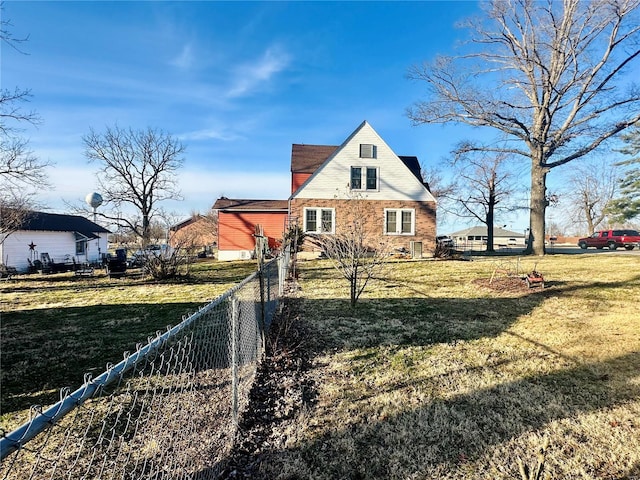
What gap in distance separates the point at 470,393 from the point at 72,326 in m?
7.46

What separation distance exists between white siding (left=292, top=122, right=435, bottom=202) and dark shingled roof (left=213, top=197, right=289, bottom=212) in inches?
165

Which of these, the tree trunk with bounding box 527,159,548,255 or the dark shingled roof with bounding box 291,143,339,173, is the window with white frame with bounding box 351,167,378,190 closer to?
the dark shingled roof with bounding box 291,143,339,173

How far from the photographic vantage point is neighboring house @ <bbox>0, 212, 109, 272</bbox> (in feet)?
66.5

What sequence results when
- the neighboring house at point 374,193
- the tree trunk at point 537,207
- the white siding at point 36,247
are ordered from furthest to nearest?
the neighboring house at point 374,193, the white siding at point 36,247, the tree trunk at point 537,207

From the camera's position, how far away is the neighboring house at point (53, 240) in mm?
20266

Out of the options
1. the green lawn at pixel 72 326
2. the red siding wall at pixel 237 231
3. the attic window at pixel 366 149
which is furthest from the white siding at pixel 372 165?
the green lawn at pixel 72 326

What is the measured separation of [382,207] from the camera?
20.8 m

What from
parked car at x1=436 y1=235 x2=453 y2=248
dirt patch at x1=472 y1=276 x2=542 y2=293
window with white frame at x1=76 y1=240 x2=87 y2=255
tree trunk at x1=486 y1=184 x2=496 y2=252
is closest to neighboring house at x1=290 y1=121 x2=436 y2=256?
parked car at x1=436 y1=235 x2=453 y2=248

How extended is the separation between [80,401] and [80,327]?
7.08 m

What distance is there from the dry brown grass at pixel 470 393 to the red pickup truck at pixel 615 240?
26.3 meters

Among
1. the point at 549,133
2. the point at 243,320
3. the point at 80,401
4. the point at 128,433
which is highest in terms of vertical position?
the point at 549,133

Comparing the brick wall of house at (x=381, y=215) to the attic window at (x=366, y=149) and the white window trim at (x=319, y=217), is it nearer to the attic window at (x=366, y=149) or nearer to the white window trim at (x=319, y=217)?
the white window trim at (x=319, y=217)

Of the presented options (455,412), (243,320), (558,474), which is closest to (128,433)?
(243,320)

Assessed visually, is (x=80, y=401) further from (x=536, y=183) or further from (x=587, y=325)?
(x=536, y=183)
